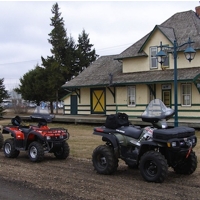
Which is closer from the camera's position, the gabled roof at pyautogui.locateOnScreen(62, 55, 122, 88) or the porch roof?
the porch roof

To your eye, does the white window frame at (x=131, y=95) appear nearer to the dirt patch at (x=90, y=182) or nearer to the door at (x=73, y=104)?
the door at (x=73, y=104)

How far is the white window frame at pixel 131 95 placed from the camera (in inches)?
1076

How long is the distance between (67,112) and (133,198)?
88.4 feet

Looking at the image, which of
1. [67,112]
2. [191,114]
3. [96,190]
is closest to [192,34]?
[191,114]

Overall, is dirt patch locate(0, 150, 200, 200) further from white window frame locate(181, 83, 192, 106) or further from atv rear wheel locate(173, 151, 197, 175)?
white window frame locate(181, 83, 192, 106)

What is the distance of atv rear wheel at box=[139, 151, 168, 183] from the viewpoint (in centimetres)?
750

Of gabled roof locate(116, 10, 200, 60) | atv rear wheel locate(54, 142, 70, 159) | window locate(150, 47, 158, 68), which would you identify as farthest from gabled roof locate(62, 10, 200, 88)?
atv rear wheel locate(54, 142, 70, 159)

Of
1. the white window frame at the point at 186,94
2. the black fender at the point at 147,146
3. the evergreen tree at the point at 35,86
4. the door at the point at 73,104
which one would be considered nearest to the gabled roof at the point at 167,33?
the white window frame at the point at 186,94

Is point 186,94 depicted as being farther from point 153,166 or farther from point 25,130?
point 153,166

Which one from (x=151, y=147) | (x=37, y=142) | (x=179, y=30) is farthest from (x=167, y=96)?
(x=151, y=147)

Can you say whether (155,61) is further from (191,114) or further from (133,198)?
(133,198)

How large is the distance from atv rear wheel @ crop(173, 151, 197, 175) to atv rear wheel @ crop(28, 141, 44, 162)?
12.3 feet

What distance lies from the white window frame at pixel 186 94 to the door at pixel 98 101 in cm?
770

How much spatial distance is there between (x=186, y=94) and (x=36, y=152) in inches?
632
